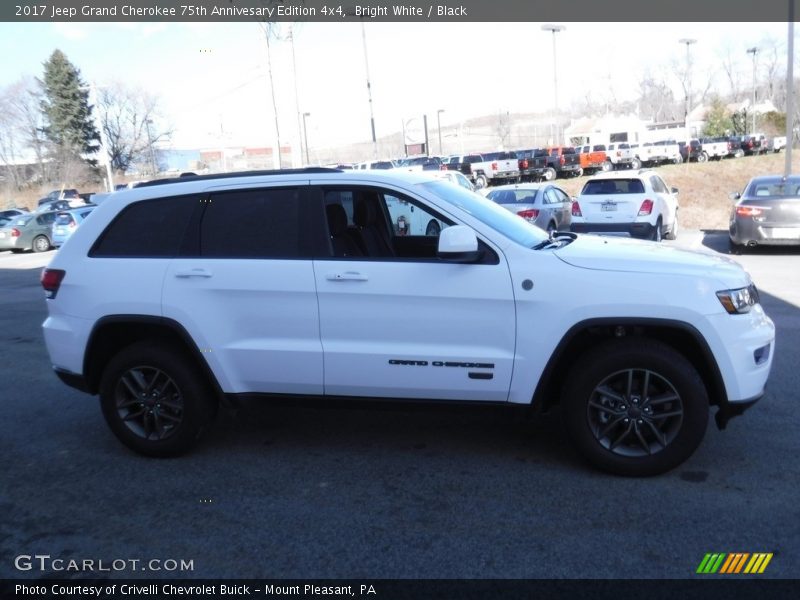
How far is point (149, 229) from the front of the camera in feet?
16.7

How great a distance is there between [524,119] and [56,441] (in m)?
150

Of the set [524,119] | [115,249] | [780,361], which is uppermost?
[524,119]

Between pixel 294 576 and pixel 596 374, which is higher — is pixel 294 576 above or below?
below

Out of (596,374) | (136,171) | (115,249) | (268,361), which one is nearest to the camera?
(596,374)

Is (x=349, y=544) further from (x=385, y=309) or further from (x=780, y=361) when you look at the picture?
(x=780, y=361)

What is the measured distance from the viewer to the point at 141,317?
4.91 metres

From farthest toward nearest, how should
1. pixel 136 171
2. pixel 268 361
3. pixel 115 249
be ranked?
pixel 136 171 < pixel 115 249 < pixel 268 361

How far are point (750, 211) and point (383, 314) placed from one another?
11822 mm

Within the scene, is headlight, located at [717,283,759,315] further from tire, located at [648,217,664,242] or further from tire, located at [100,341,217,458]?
tire, located at [648,217,664,242]

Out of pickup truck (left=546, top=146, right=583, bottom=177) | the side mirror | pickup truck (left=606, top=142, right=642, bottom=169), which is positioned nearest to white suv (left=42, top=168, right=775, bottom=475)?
the side mirror

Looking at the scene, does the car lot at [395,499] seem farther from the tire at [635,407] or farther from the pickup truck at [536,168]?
the pickup truck at [536,168]

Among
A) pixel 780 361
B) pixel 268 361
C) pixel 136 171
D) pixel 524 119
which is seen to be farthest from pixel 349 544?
pixel 524 119

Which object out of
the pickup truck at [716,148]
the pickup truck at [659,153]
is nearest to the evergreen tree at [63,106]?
the pickup truck at [659,153]

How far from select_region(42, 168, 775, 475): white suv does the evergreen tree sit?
69.9 metres
